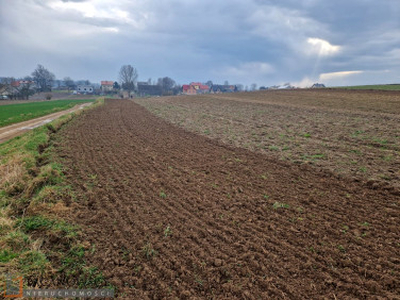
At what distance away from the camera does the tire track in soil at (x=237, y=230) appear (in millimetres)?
3965

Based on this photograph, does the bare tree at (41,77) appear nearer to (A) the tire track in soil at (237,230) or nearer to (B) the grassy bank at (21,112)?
(B) the grassy bank at (21,112)

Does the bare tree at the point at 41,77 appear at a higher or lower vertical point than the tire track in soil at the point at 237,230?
higher

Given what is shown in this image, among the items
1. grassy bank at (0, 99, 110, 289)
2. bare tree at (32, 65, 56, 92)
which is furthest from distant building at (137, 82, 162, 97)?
grassy bank at (0, 99, 110, 289)

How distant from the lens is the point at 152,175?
28.0 ft

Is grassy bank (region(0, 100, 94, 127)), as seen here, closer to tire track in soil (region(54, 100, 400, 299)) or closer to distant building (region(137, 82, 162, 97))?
tire track in soil (region(54, 100, 400, 299))

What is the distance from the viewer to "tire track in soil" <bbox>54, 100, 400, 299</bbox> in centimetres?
396

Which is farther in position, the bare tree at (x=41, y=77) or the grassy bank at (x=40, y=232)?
the bare tree at (x=41, y=77)

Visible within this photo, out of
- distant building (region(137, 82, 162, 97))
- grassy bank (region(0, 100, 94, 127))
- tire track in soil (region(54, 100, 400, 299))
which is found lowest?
tire track in soil (region(54, 100, 400, 299))

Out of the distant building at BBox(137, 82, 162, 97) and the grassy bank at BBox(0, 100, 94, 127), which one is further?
the distant building at BBox(137, 82, 162, 97)

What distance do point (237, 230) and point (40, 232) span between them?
4.66 m

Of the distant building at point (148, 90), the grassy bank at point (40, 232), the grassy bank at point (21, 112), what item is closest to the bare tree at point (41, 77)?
the distant building at point (148, 90)

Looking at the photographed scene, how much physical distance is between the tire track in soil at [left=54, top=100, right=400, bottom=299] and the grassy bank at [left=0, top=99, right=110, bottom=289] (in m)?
0.33

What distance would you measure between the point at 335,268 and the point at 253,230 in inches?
68.3

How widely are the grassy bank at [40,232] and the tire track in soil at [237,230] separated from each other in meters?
0.33
